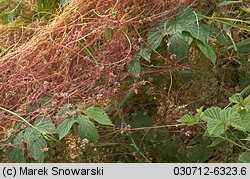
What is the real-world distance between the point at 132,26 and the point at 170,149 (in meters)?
0.39


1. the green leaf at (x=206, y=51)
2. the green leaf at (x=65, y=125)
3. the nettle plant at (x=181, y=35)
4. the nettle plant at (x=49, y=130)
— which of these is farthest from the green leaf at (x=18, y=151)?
the green leaf at (x=206, y=51)

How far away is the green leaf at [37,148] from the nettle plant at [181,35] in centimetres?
37

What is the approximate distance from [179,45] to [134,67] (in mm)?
141

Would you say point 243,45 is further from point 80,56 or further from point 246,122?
point 80,56

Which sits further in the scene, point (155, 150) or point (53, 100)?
point (155, 150)

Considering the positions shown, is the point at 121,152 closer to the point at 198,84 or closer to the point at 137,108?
the point at 137,108

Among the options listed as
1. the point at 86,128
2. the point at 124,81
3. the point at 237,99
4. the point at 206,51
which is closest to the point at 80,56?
the point at 124,81

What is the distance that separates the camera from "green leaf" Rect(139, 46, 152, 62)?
5.23ft

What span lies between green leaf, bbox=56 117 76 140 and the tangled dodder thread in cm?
7

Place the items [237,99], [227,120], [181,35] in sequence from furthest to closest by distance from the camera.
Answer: [181,35]
[237,99]
[227,120]

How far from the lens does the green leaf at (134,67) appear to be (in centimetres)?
161

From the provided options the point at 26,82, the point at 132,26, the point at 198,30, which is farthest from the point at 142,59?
the point at 26,82

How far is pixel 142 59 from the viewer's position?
67.9 inches

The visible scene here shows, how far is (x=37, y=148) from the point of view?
5.02ft
